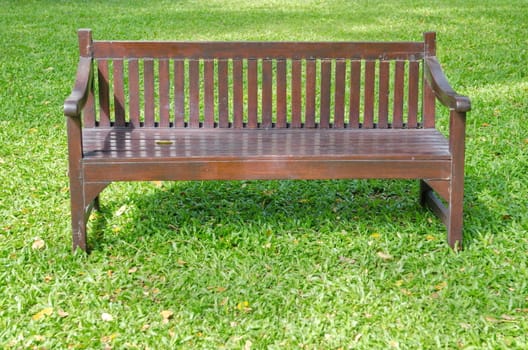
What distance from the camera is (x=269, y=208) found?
5.71m

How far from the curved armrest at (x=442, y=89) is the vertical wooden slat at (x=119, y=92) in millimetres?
1918

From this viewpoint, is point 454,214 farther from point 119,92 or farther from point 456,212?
point 119,92

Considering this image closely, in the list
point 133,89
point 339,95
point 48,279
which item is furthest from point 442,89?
point 48,279

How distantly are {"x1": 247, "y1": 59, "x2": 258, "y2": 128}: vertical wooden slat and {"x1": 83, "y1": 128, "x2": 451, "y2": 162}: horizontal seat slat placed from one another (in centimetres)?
8

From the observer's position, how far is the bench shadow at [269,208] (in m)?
5.29

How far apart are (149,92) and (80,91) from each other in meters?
0.75

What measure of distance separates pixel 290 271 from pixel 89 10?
1470cm

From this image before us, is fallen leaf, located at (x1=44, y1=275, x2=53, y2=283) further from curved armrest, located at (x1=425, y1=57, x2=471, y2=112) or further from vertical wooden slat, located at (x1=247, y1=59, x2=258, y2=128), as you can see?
curved armrest, located at (x1=425, y1=57, x2=471, y2=112)

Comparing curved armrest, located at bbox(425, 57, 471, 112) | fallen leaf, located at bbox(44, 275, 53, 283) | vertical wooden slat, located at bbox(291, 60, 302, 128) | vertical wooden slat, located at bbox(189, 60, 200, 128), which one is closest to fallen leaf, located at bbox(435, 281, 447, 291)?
curved armrest, located at bbox(425, 57, 471, 112)

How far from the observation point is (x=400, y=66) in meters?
5.48

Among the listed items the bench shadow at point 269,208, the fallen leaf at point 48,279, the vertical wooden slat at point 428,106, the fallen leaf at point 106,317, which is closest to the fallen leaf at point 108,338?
the fallen leaf at point 106,317

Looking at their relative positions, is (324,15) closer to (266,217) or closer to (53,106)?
(53,106)

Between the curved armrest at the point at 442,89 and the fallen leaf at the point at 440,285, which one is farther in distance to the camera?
the curved armrest at the point at 442,89

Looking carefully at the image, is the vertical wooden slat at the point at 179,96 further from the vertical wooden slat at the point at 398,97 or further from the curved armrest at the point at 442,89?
the curved armrest at the point at 442,89
